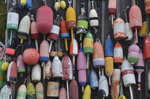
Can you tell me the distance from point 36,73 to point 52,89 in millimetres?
277

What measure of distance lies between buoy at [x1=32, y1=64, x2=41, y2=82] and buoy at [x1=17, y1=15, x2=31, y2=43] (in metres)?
0.38

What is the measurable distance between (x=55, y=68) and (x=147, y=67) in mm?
1196

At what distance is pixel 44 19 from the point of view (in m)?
3.04

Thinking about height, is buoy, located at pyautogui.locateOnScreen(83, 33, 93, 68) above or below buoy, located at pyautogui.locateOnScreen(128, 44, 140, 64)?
above

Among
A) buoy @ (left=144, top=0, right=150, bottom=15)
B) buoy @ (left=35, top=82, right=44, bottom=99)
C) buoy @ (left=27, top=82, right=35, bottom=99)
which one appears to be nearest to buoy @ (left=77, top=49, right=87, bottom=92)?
buoy @ (left=35, top=82, right=44, bottom=99)

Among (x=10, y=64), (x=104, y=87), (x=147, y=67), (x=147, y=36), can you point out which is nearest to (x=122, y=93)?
(x=104, y=87)

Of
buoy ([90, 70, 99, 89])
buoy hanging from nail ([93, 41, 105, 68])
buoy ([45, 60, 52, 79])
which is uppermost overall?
buoy hanging from nail ([93, 41, 105, 68])

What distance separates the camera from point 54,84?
3074mm

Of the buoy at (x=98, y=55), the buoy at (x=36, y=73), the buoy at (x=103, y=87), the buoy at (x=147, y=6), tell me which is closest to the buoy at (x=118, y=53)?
the buoy at (x=98, y=55)

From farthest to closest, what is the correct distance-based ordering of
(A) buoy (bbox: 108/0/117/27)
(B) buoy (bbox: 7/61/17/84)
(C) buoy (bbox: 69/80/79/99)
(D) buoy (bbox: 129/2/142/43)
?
(A) buoy (bbox: 108/0/117/27) < (D) buoy (bbox: 129/2/142/43) < (C) buoy (bbox: 69/80/79/99) < (B) buoy (bbox: 7/61/17/84)

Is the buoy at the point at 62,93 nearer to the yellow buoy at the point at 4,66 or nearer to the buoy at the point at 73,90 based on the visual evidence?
the buoy at the point at 73,90

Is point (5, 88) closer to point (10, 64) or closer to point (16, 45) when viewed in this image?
point (10, 64)

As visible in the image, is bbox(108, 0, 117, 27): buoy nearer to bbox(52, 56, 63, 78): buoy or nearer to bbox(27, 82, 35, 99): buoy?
bbox(52, 56, 63, 78): buoy

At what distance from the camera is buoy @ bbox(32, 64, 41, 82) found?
3.04m
